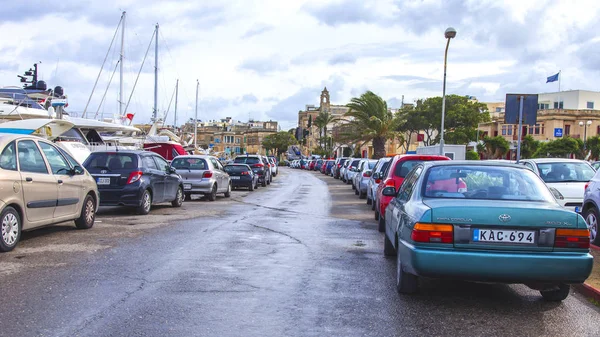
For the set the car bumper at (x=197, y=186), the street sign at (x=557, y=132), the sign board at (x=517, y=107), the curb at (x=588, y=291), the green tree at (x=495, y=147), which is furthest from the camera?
the street sign at (x=557, y=132)

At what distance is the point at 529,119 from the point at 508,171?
27.5 ft

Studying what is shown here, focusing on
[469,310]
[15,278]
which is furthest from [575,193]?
[15,278]

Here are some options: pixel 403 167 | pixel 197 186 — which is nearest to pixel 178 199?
pixel 197 186

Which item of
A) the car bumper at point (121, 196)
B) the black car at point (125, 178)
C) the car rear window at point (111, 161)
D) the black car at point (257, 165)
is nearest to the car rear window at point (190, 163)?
the black car at point (125, 178)

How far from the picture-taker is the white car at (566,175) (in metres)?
12.5

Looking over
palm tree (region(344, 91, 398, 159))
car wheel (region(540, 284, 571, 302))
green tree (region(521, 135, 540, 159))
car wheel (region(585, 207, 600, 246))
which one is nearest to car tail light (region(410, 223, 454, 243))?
car wheel (region(540, 284, 571, 302))

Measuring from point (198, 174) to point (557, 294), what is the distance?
15080 mm

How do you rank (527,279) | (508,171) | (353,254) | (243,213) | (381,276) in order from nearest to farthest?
(527,279) → (508,171) → (381,276) → (353,254) → (243,213)

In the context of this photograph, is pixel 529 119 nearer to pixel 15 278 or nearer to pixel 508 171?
pixel 508 171

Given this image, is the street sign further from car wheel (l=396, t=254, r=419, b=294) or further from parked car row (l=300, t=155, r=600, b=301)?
car wheel (l=396, t=254, r=419, b=294)

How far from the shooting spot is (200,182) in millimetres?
19859

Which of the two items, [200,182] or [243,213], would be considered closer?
[243,213]

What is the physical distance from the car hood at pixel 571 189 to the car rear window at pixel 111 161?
975cm

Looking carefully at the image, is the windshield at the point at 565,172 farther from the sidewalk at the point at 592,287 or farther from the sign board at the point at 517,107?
the sidewalk at the point at 592,287
